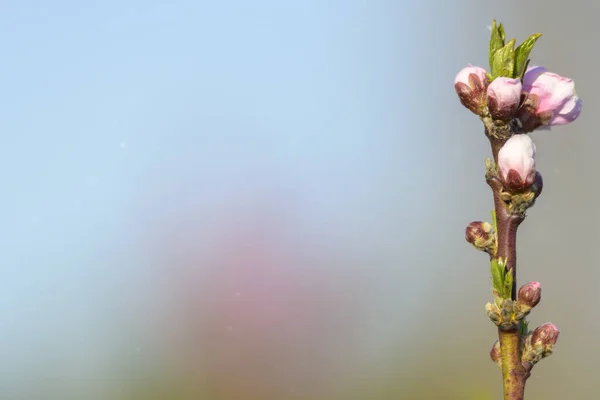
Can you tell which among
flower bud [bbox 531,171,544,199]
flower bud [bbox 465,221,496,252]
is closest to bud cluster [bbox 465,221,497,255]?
flower bud [bbox 465,221,496,252]

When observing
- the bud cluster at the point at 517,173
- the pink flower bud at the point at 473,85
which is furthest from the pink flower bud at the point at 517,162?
the pink flower bud at the point at 473,85

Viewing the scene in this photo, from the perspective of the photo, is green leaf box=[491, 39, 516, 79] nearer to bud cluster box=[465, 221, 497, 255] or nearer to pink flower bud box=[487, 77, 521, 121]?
pink flower bud box=[487, 77, 521, 121]

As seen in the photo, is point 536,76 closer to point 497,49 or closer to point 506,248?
point 497,49

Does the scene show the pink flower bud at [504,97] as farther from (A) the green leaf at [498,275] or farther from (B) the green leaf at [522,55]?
(A) the green leaf at [498,275]

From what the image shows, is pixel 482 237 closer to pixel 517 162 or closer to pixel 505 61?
pixel 517 162

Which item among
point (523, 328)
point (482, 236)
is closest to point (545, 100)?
point (482, 236)

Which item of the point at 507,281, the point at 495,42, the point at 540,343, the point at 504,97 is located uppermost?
the point at 495,42
